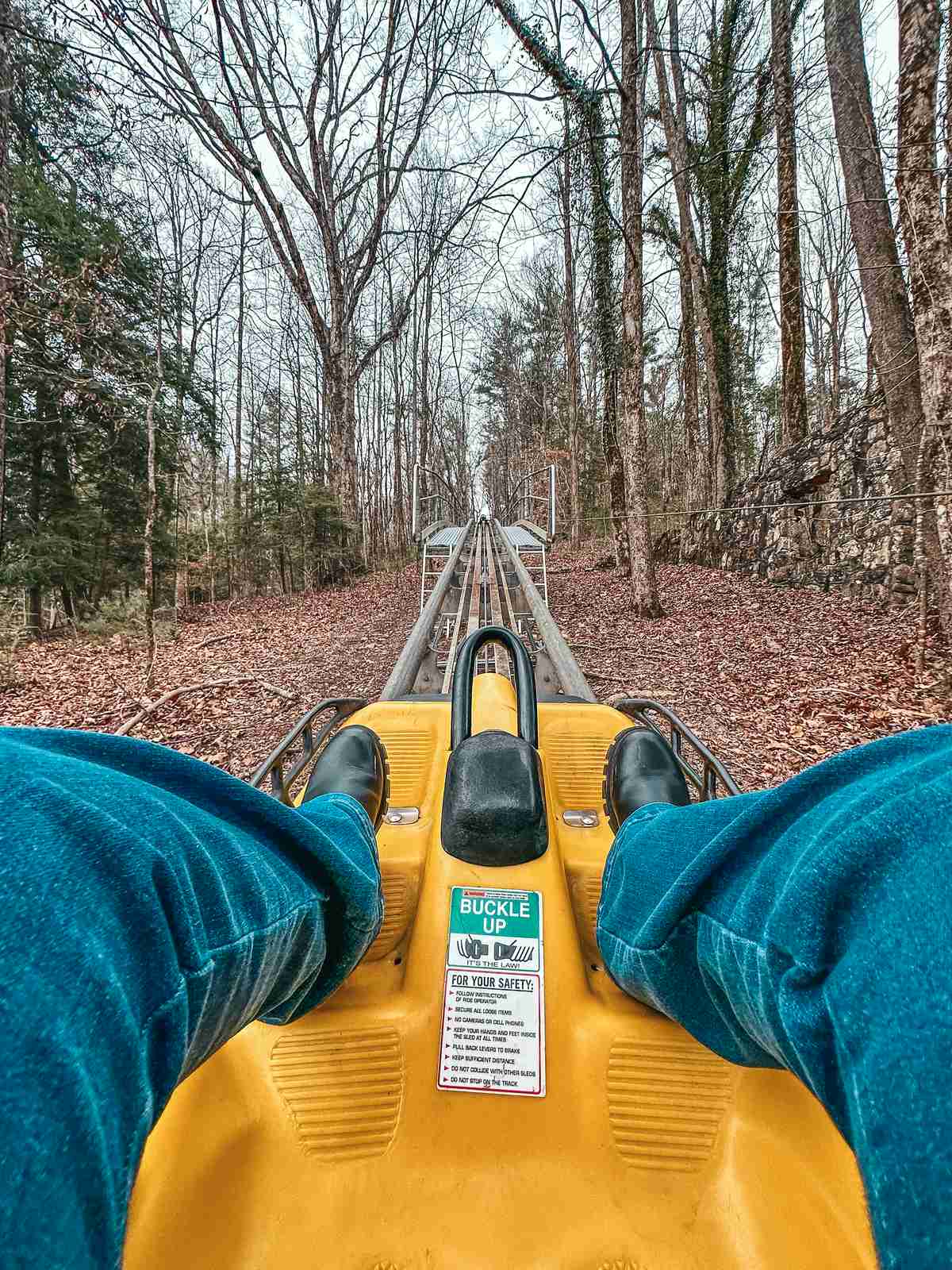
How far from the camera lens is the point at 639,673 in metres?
5.30

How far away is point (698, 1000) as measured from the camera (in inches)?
37.6

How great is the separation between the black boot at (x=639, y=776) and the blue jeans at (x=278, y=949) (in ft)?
1.55

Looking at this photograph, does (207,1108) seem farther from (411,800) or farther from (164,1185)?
(411,800)

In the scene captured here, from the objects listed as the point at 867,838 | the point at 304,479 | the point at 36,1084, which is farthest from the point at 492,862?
the point at 304,479

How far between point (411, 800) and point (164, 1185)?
3.57ft

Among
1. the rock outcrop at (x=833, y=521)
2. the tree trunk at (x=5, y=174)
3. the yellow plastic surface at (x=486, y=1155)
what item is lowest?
the yellow plastic surface at (x=486, y=1155)

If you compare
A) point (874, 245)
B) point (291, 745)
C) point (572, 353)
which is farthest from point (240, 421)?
point (291, 745)

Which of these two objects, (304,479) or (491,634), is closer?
(491,634)

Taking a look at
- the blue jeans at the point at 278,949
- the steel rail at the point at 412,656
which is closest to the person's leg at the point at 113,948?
the blue jeans at the point at 278,949

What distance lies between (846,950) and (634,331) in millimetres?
7832

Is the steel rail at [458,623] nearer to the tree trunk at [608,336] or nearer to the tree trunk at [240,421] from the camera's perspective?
the tree trunk at [608,336]

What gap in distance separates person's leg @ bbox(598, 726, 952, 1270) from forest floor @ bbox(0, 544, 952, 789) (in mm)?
2848

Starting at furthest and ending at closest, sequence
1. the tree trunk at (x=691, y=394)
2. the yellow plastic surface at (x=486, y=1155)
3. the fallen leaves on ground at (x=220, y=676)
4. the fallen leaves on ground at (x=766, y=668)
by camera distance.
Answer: the tree trunk at (x=691, y=394), the fallen leaves on ground at (x=220, y=676), the fallen leaves on ground at (x=766, y=668), the yellow plastic surface at (x=486, y=1155)

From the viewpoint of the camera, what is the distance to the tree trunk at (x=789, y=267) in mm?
8062
